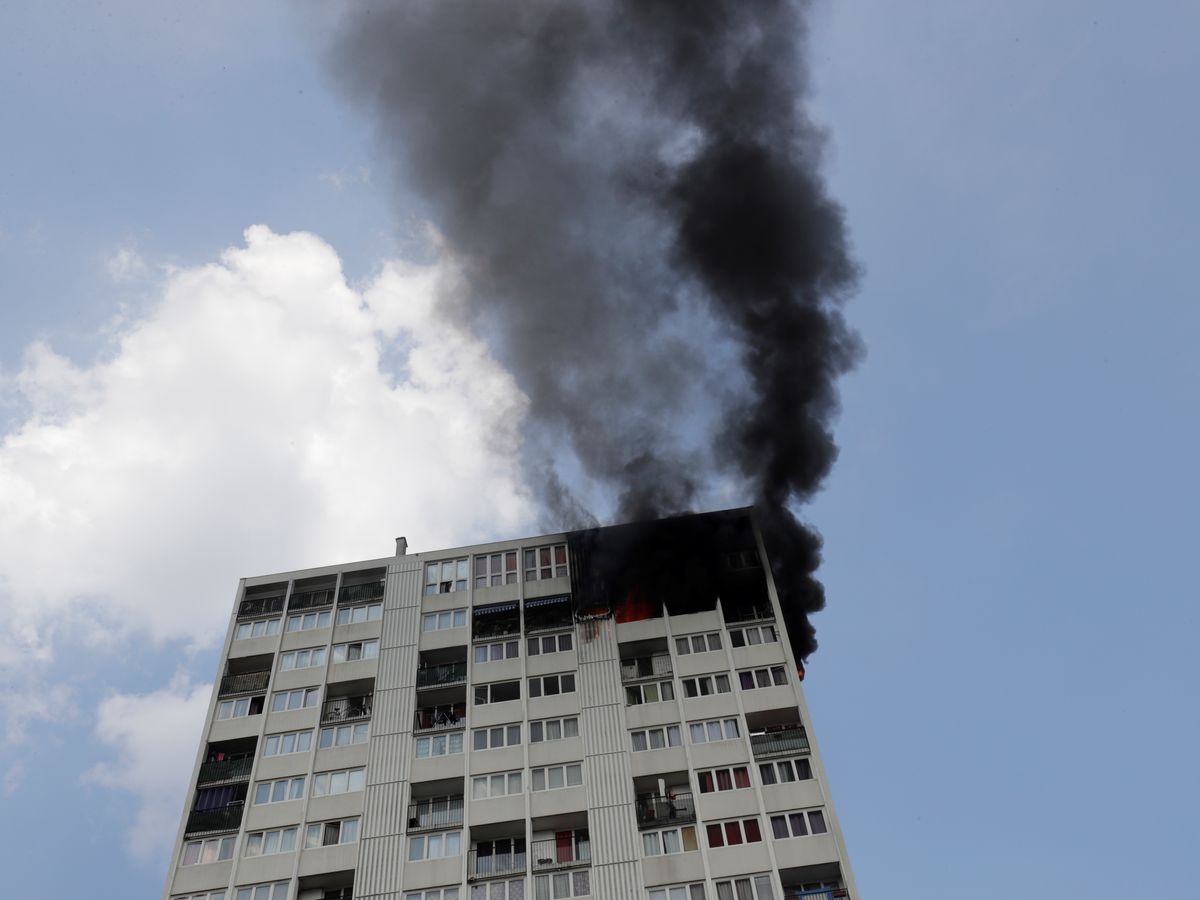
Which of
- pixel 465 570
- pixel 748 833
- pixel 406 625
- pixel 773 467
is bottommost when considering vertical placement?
pixel 748 833

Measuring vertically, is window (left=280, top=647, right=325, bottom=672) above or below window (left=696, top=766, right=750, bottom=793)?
above

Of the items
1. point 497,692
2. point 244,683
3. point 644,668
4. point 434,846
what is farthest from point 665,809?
point 244,683

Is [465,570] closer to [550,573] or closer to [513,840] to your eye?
[550,573]

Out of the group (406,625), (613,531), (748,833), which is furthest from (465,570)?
(748,833)

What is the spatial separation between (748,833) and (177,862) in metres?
23.8

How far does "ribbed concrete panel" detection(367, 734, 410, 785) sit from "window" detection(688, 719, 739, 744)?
12.6 meters

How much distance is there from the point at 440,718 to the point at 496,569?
928 centimetres

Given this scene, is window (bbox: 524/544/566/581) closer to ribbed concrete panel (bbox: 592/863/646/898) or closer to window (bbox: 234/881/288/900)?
ribbed concrete panel (bbox: 592/863/646/898)

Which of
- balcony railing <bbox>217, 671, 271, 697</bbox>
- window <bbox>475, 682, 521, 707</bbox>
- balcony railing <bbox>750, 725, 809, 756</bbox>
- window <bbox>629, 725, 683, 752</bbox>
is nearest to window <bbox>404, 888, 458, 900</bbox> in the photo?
window <bbox>475, 682, 521, 707</bbox>

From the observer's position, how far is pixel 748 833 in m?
40.8

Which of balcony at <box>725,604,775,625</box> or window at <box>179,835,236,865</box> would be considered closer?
window at <box>179,835,236,865</box>

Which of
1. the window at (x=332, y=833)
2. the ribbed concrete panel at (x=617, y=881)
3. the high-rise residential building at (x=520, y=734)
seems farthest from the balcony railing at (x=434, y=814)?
the ribbed concrete panel at (x=617, y=881)

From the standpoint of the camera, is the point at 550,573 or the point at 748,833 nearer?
the point at 748,833

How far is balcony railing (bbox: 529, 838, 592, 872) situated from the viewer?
4112cm
